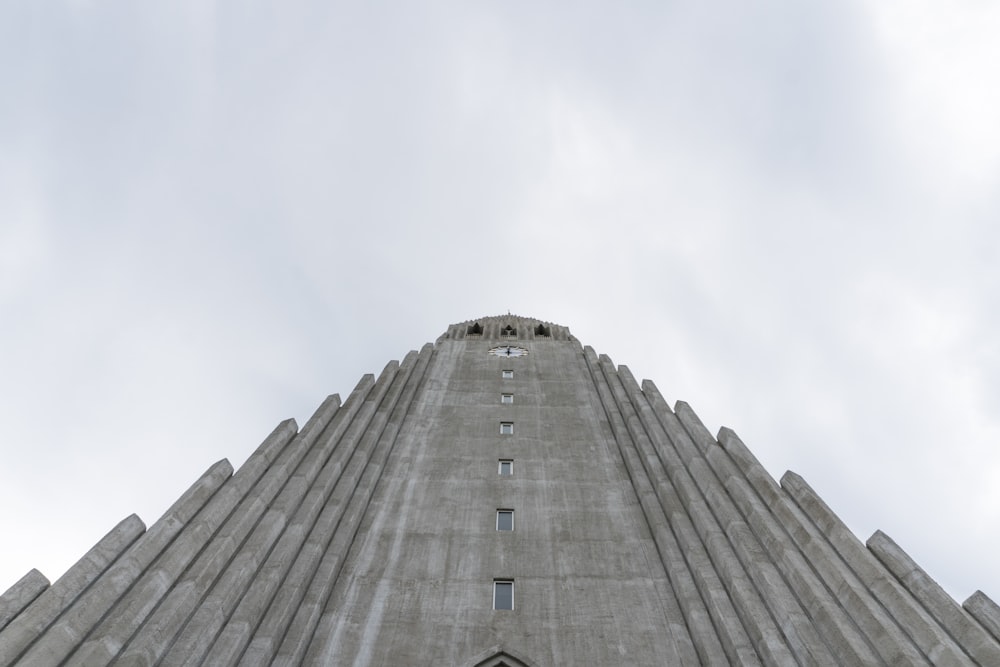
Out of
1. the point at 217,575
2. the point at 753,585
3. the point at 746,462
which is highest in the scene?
the point at 746,462

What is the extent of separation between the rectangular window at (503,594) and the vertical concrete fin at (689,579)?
4.19m

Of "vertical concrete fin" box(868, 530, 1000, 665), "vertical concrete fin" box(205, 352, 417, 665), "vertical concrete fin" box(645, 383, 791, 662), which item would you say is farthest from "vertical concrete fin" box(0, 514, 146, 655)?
"vertical concrete fin" box(868, 530, 1000, 665)

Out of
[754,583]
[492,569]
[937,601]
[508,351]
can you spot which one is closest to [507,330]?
[508,351]

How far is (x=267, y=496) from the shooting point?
21750 mm

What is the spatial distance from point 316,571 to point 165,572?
4.30m

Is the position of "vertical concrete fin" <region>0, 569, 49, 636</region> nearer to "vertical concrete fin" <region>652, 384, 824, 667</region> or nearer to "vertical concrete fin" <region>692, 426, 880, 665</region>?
"vertical concrete fin" <region>652, 384, 824, 667</region>

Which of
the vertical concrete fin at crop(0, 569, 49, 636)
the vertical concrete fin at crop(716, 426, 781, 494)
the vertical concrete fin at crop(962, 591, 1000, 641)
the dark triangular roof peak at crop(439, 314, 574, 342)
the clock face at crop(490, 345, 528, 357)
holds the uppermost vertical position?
the dark triangular roof peak at crop(439, 314, 574, 342)

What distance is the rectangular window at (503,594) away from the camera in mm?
19641

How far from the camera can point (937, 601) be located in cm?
1642

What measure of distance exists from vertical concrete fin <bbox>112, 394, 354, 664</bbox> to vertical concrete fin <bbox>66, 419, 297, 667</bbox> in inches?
3.2

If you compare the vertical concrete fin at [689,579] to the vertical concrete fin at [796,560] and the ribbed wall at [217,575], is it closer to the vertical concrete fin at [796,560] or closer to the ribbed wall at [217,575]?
the vertical concrete fin at [796,560]

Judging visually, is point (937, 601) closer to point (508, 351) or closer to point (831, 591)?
point (831, 591)

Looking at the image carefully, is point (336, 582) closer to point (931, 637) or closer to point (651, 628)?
point (651, 628)

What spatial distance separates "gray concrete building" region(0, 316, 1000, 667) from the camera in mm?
15609
